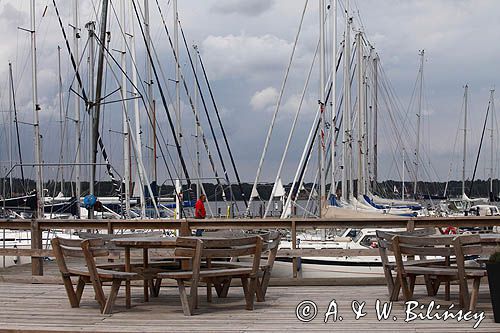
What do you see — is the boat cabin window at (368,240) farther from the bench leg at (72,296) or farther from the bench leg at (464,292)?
the bench leg at (72,296)

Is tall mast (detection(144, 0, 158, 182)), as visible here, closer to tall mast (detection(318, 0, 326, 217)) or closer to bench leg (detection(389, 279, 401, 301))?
tall mast (detection(318, 0, 326, 217))

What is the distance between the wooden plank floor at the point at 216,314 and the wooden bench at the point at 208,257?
191mm

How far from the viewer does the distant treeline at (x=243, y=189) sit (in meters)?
31.5

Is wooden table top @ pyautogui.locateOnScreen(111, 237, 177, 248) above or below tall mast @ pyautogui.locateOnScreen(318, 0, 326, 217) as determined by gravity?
below

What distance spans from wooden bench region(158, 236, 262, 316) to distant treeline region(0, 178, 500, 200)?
12010 mm

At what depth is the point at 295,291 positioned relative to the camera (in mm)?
10969

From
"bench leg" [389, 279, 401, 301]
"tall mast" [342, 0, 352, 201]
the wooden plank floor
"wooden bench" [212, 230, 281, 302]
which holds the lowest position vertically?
the wooden plank floor

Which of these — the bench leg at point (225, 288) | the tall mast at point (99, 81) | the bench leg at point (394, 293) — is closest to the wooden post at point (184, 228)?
the bench leg at point (225, 288)

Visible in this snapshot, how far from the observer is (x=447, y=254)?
8664 millimetres

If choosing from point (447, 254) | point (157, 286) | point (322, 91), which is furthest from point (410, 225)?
point (322, 91)

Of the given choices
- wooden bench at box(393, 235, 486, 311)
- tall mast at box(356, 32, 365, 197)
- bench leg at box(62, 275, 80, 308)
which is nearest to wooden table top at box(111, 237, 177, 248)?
bench leg at box(62, 275, 80, 308)

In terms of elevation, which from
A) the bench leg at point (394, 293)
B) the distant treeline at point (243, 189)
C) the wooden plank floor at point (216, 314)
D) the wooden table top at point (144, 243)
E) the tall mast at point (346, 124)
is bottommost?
the wooden plank floor at point (216, 314)

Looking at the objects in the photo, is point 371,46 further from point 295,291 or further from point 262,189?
point 295,291

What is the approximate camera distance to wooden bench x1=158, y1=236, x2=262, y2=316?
8555mm
